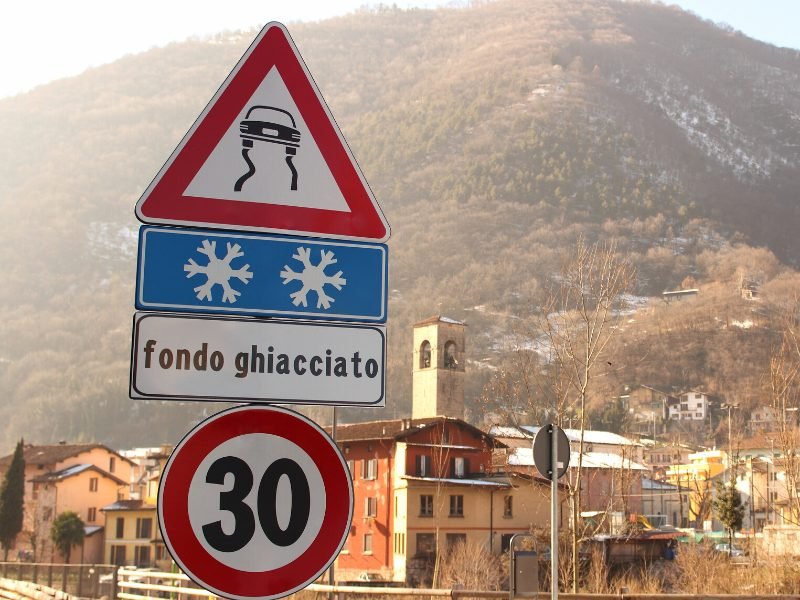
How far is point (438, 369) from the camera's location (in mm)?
102625

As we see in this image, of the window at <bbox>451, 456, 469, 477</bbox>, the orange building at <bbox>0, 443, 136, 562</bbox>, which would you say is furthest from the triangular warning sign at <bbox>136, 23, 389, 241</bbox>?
the orange building at <bbox>0, 443, 136, 562</bbox>

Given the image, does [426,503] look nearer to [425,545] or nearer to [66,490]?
[425,545]

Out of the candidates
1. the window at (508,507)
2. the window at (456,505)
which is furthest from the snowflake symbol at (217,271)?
the window at (508,507)

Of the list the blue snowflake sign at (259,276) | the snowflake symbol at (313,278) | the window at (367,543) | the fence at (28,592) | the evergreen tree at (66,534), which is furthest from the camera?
the evergreen tree at (66,534)

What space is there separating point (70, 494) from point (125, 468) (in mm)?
9153

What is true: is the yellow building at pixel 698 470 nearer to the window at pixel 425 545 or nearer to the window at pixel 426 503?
the window at pixel 426 503

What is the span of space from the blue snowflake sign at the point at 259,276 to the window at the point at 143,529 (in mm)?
63223

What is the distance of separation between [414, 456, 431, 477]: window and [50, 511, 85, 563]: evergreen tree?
66.8ft

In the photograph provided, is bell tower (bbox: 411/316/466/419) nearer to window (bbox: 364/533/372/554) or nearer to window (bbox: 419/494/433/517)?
window (bbox: 364/533/372/554)

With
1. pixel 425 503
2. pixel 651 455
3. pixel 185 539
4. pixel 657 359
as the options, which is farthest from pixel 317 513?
pixel 657 359

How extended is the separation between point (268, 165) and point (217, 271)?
0.38 m

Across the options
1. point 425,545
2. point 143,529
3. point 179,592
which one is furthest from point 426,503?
point 179,592

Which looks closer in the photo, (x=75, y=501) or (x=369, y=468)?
(x=369, y=468)

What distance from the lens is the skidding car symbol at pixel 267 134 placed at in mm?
3297
